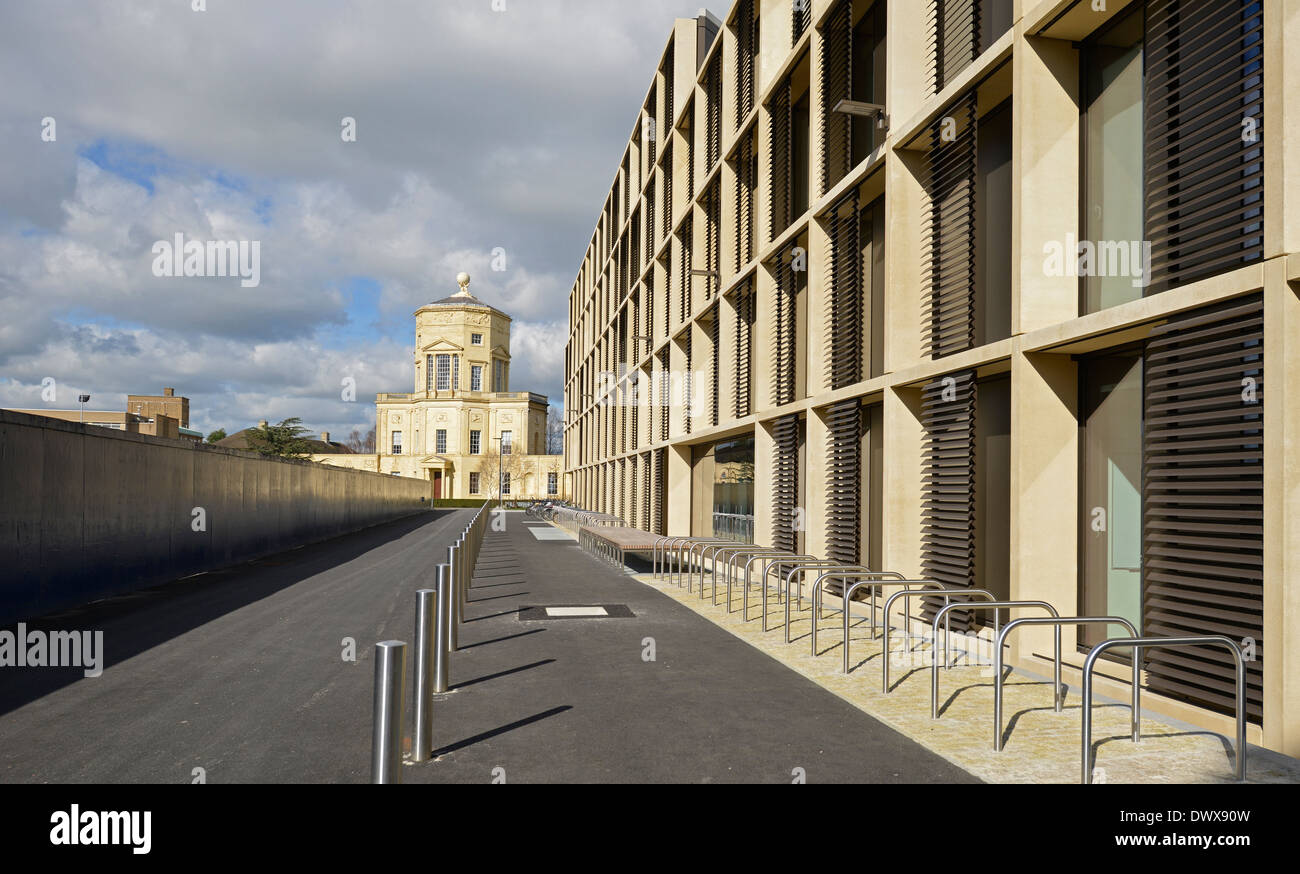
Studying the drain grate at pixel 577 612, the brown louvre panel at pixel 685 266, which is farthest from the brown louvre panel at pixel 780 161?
the drain grate at pixel 577 612

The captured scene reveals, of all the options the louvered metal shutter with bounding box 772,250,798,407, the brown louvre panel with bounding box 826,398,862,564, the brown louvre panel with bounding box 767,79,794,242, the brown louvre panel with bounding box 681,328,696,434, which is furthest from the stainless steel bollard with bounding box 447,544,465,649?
the brown louvre panel with bounding box 681,328,696,434

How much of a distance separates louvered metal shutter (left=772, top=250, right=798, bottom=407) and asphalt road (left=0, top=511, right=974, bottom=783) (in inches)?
236

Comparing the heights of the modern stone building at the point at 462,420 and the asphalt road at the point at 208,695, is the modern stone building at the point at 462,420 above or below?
above

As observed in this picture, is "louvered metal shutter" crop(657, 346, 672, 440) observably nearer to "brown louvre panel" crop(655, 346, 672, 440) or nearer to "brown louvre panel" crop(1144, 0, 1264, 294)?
"brown louvre panel" crop(655, 346, 672, 440)

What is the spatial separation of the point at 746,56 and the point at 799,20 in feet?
11.4

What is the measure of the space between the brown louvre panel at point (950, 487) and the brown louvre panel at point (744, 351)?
8314 millimetres

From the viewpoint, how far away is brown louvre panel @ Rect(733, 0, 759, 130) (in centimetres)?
1823

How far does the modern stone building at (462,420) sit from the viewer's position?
85.1 metres

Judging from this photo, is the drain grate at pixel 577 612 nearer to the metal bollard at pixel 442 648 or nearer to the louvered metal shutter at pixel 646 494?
the metal bollard at pixel 442 648

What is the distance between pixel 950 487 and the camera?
9594mm

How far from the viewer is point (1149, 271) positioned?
703 cm
